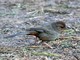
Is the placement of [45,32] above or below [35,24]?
above

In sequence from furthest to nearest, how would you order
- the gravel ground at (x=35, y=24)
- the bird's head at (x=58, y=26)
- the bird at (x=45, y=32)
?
the bird's head at (x=58, y=26)
the bird at (x=45, y=32)
the gravel ground at (x=35, y=24)

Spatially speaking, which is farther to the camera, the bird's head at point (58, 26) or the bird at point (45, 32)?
the bird's head at point (58, 26)

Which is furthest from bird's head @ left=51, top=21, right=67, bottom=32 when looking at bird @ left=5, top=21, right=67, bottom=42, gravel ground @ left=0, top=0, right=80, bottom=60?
gravel ground @ left=0, top=0, right=80, bottom=60

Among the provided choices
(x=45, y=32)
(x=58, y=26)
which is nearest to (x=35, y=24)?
(x=58, y=26)

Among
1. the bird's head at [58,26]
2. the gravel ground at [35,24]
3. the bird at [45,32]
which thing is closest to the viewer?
the gravel ground at [35,24]

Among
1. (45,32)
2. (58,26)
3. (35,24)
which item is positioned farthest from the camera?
(35,24)

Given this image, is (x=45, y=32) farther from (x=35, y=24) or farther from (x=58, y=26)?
(x=35, y=24)

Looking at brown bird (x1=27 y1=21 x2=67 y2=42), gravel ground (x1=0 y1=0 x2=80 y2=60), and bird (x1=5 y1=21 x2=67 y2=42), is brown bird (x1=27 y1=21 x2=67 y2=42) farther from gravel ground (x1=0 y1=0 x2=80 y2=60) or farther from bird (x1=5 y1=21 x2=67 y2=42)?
gravel ground (x1=0 y1=0 x2=80 y2=60)

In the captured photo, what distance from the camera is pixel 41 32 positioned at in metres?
6.45

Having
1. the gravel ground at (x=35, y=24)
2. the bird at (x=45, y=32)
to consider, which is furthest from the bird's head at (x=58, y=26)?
the gravel ground at (x=35, y=24)

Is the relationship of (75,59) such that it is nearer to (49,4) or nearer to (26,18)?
(26,18)

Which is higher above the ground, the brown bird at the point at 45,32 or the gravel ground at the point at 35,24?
the brown bird at the point at 45,32

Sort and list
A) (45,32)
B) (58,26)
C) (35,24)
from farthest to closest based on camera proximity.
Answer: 1. (35,24)
2. (58,26)
3. (45,32)

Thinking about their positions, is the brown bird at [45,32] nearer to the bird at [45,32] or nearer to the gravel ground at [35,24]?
the bird at [45,32]
